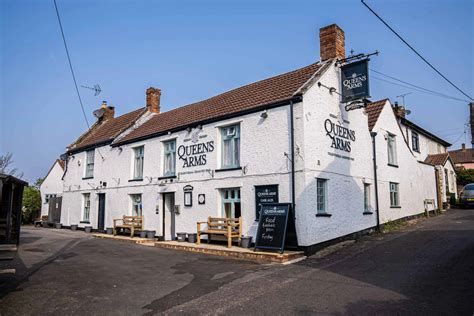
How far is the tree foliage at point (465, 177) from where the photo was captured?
32.2 metres

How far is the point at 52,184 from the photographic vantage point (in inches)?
1382

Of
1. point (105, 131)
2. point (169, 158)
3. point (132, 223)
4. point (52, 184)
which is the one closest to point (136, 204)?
point (132, 223)

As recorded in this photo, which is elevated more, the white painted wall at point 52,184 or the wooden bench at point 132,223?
the white painted wall at point 52,184

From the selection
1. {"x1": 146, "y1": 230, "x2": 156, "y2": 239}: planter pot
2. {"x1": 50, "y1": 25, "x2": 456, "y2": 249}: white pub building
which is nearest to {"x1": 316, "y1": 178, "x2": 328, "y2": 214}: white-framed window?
{"x1": 50, "y1": 25, "x2": 456, "y2": 249}: white pub building

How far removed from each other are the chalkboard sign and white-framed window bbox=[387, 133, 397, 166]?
367 inches

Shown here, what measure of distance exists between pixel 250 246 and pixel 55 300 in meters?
7.50

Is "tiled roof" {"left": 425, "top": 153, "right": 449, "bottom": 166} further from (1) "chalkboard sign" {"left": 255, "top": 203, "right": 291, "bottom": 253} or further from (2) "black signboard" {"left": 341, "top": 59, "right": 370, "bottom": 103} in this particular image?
(1) "chalkboard sign" {"left": 255, "top": 203, "right": 291, "bottom": 253}

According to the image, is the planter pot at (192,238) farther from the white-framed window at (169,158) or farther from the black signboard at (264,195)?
the white-framed window at (169,158)

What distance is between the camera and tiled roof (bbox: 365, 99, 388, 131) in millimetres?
17953

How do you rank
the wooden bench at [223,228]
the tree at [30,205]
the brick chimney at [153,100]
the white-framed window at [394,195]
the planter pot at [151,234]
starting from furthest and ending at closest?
the tree at [30,205]
the brick chimney at [153,100]
the white-framed window at [394,195]
the planter pot at [151,234]
the wooden bench at [223,228]

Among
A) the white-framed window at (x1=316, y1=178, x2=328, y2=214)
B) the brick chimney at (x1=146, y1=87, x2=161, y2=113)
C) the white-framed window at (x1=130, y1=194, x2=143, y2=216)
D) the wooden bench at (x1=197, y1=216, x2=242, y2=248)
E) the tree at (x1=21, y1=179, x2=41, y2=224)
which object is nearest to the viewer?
the white-framed window at (x1=316, y1=178, x2=328, y2=214)

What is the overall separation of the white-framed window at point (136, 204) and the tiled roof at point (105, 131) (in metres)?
4.13

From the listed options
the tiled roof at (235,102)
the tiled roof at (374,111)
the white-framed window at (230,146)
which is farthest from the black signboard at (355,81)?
the white-framed window at (230,146)

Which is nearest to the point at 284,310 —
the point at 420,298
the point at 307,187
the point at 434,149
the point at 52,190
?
the point at 420,298
